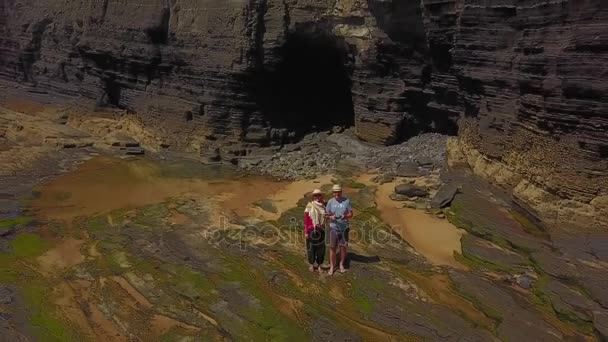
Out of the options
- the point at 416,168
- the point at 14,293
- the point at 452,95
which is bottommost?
the point at 14,293

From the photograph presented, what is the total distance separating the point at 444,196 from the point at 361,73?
7.79 m

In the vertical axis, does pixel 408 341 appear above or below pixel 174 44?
below

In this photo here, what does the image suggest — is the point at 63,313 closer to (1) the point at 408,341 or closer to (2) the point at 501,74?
(1) the point at 408,341

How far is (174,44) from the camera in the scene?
2434cm

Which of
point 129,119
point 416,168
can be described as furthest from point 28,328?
point 129,119

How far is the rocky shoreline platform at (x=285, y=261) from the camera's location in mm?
10172

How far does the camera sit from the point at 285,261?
1264 cm

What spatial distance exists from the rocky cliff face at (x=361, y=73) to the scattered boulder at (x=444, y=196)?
1092 mm

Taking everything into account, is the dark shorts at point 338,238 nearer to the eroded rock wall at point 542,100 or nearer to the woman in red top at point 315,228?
the woman in red top at point 315,228

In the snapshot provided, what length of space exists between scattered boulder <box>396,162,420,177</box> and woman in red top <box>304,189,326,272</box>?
7.08 m

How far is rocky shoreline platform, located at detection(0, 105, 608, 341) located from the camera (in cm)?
1017

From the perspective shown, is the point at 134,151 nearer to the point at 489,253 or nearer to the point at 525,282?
the point at 489,253

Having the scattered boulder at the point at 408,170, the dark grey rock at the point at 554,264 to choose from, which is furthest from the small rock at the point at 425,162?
the dark grey rock at the point at 554,264

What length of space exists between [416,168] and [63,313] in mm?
12081
